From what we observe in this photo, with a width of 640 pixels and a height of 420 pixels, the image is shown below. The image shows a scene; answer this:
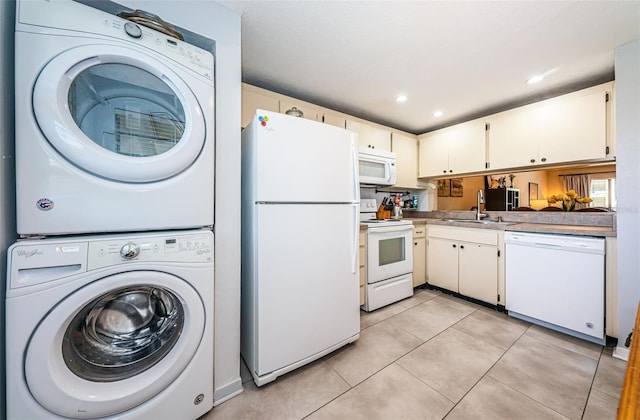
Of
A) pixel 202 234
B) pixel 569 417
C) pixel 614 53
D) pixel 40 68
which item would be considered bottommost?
pixel 569 417

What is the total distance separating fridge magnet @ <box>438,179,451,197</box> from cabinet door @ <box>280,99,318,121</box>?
2404 millimetres

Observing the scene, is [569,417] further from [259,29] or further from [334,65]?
[259,29]

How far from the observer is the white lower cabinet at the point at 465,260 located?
92.6 inches

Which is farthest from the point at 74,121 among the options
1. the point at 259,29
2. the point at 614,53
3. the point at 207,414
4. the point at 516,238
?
the point at 614,53

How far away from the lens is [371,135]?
112 inches

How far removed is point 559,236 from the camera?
6.30ft

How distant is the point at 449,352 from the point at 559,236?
1.37m

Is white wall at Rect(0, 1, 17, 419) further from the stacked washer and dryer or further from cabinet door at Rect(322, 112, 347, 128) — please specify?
cabinet door at Rect(322, 112, 347, 128)

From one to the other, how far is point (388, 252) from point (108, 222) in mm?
2269

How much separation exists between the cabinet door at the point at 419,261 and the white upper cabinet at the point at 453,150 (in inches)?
40.2

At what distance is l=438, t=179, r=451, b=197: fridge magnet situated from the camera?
365 cm

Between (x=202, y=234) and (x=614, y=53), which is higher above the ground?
(x=614, y=53)

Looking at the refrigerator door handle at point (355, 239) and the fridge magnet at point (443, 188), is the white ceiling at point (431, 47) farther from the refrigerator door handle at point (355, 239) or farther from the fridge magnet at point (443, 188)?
the fridge magnet at point (443, 188)

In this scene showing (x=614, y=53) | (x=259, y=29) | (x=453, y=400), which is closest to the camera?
(x=453, y=400)
